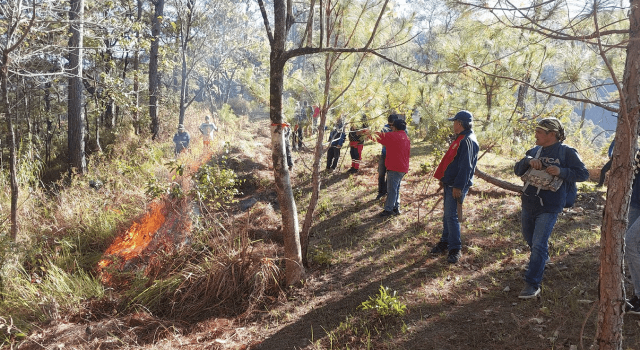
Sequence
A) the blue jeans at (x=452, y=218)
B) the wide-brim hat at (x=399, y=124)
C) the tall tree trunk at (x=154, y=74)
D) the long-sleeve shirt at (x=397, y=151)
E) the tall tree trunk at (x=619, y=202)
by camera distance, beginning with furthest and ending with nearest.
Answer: the tall tree trunk at (x=154, y=74) → the wide-brim hat at (x=399, y=124) → the long-sleeve shirt at (x=397, y=151) → the blue jeans at (x=452, y=218) → the tall tree trunk at (x=619, y=202)

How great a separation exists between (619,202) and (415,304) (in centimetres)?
208

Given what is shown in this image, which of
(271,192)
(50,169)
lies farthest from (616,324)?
(50,169)

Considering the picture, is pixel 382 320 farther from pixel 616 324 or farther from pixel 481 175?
pixel 481 175

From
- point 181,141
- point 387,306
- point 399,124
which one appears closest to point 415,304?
point 387,306

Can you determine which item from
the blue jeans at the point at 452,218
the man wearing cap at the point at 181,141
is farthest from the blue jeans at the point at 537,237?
the man wearing cap at the point at 181,141

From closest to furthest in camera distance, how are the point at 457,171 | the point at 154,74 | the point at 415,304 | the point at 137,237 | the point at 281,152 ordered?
the point at 415,304, the point at 281,152, the point at 457,171, the point at 137,237, the point at 154,74

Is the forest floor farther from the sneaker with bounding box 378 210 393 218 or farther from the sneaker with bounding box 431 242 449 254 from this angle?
the sneaker with bounding box 378 210 393 218

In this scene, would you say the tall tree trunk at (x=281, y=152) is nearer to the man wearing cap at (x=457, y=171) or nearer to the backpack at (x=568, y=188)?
the man wearing cap at (x=457, y=171)

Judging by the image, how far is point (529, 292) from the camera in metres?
3.26

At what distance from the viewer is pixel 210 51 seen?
20.9 meters

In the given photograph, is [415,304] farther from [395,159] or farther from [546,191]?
[395,159]

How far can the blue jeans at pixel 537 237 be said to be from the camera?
3158 mm

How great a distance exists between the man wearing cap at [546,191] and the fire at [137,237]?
459 centimetres

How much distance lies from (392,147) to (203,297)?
3666 mm
